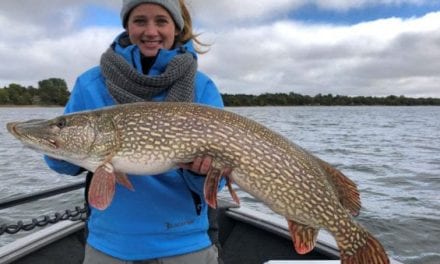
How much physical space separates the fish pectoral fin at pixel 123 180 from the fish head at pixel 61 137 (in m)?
0.24

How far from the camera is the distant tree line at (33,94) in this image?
56.7m

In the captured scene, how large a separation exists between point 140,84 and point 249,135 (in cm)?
73

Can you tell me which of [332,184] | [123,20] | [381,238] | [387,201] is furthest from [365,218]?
[123,20]

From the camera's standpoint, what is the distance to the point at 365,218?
8383mm

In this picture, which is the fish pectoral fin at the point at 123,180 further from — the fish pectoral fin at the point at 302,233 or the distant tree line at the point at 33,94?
the distant tree line at the point at 33,94

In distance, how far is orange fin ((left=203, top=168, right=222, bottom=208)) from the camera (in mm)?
2688

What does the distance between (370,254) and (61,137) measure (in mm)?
1878

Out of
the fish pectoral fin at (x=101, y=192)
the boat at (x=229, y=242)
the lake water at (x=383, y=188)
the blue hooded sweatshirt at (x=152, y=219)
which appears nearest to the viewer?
the fish pectoral fin at (x=101, y=192)

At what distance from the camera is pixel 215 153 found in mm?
2771

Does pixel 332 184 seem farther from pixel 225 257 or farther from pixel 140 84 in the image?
pixel 225 257

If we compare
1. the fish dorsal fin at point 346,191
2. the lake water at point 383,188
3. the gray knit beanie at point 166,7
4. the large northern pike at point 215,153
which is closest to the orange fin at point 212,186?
the large northern pike at point 215,153

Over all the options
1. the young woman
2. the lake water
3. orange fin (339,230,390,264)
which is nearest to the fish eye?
the young woman

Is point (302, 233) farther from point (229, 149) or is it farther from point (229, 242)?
point (229, 242)

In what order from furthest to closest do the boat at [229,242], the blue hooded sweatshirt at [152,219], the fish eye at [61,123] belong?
the boat at [229,242], the fish eye at [61,123], the blue hooded sweatshirt at [152,219]
